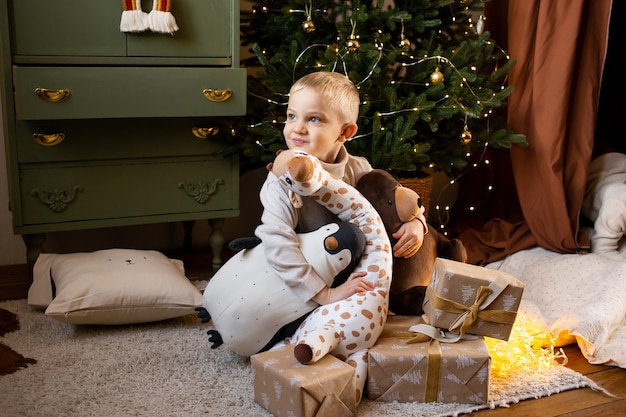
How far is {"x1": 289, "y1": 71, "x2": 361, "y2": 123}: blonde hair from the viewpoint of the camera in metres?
1.79

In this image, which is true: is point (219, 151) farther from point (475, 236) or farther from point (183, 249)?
point (475, 236)

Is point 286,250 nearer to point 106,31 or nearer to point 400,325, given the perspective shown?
point 400,325

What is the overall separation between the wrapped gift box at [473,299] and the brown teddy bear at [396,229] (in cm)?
25

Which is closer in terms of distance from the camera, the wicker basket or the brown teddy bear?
the brown teddy bear

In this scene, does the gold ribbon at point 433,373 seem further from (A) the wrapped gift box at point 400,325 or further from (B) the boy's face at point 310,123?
(B) the boy's face at point 310,123

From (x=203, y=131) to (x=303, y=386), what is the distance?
1.12 metres

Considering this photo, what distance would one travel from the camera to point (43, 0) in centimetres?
205

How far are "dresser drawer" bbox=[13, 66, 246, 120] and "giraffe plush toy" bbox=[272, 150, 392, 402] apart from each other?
0.59 meters

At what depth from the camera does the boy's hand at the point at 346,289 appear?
1741 mm

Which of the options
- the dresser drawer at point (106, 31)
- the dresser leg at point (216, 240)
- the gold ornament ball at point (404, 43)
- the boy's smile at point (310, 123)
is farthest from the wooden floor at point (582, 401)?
the dresser drawer at point (106, 31)

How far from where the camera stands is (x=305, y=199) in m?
1.83

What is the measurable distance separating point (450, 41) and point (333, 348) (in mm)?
1359

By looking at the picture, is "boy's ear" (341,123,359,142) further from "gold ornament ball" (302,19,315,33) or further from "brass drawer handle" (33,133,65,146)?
"brass drawer handle" (33,133,65,146)

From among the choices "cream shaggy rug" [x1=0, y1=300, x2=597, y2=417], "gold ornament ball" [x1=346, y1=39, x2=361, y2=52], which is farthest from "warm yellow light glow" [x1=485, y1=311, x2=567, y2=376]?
"gold ornament ball" [x1=346, y1=39, x2=361, y2=52]
